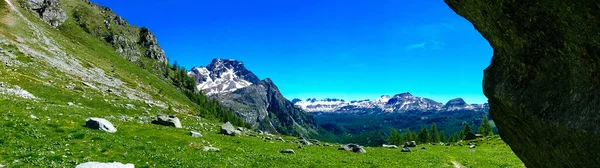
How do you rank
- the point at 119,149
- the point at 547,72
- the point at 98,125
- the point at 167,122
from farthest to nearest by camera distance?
the point at 167,122 → the point at 98,125 → the point at 119,149 → the point at 547,72

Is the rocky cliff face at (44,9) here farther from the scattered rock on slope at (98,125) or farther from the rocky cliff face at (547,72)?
the rocky cliff face at (547,72)

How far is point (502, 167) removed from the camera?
36.8 metres

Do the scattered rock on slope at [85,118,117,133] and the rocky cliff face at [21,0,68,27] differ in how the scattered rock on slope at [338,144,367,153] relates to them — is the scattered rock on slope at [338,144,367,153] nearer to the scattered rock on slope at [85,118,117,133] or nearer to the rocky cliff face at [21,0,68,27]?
the scattered rock on slope at [85,118,117,133]

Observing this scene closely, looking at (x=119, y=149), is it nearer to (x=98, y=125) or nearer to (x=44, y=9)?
(x=98, y=125)

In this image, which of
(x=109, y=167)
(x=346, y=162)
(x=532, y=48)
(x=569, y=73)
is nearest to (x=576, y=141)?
(x=569, y=73)

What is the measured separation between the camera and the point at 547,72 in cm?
1122

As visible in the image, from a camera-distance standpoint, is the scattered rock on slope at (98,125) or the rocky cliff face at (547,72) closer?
the rocky cliff face at (547,72)

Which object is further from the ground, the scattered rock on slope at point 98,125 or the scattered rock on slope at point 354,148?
the scattered rock on slope at point 98,125

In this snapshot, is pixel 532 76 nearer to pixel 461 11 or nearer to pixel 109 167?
pixel 461 11

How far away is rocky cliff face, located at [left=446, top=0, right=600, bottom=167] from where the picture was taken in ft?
30.8

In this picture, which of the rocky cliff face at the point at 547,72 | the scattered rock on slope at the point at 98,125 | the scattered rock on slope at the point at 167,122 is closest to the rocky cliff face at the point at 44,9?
the scattered rock on slope at the point at 167,122

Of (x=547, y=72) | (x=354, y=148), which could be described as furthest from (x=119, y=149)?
(x=354, y=148)

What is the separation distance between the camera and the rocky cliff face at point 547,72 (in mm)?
9383

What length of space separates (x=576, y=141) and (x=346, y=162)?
81.0 ft
